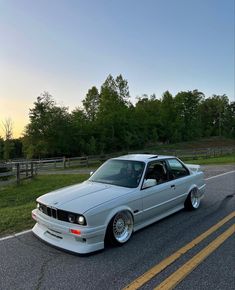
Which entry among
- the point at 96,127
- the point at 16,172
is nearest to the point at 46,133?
the point at 96,127

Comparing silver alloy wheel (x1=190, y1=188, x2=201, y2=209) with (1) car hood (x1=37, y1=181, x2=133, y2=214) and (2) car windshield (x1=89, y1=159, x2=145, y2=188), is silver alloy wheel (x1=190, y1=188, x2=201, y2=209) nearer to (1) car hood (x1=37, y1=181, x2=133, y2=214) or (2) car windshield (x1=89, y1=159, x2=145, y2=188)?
(2) car windshield (x1=89, y1=159, x2=145, y2=188)

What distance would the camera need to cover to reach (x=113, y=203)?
475cm

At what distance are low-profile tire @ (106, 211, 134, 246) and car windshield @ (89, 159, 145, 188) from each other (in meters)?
0.66

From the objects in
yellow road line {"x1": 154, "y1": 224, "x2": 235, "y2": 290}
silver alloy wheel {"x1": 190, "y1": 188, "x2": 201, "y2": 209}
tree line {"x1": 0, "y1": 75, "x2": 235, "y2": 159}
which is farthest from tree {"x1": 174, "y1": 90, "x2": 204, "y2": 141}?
yellow road line {"x1": 154, "y1": 224, "x2": 235, "y2": 290}

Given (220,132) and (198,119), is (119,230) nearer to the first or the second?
(198,119)

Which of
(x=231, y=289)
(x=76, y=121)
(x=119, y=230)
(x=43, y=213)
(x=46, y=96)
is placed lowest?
(x=231, y=289)

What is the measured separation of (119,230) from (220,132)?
98.3 meters

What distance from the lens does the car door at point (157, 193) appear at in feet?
18.0

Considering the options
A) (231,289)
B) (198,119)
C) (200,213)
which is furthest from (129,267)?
(198,119)

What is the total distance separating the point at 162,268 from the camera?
396 centimetres

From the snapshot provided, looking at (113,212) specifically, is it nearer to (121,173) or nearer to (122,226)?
(122,226)

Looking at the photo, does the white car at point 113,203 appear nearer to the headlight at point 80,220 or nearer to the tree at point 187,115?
the headlight at point 80,220

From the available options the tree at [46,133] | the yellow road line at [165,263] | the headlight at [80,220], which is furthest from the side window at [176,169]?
the tree at [46,133]

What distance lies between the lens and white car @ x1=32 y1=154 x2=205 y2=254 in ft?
14.5
